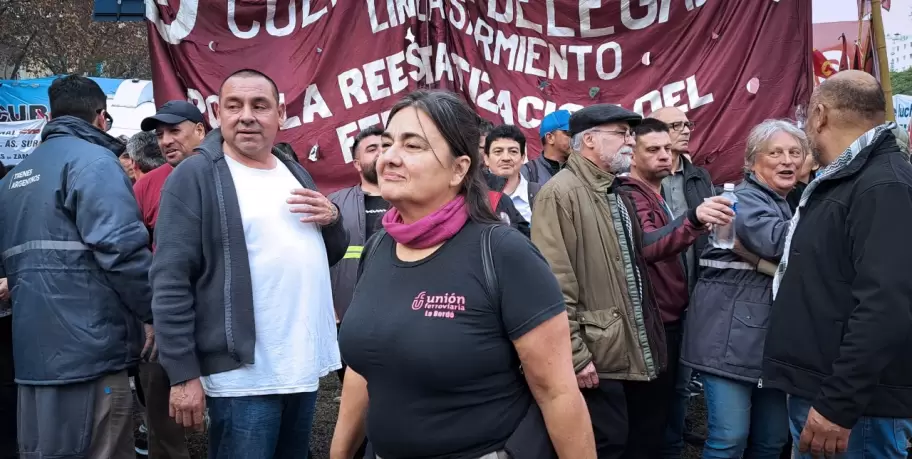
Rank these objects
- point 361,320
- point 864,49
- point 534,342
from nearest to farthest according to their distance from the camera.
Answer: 1. point 534,342
2. point 361,320
3. point 864,49

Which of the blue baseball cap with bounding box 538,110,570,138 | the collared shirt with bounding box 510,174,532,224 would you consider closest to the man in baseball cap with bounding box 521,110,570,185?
A: the blue baseball cap with bounding box 538,110,570,138

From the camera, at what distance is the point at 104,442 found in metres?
3.48

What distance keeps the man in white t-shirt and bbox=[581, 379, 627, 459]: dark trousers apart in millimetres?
1347

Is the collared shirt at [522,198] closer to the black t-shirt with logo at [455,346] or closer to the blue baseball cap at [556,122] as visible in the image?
the blue baseball cap at [556,122]

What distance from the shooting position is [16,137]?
14.1 meters

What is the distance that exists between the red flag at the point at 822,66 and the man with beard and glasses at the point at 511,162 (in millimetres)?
3250

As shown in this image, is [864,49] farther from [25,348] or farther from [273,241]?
[25,348]

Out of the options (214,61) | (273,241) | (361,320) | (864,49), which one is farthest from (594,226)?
(214,61)

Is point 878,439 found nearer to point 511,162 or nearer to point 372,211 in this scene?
point 511,162

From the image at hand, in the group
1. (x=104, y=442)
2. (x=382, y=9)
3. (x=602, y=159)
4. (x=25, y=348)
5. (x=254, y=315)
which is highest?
(x=382, y=9)

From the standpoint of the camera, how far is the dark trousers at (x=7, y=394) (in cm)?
451

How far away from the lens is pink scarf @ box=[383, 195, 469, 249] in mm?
2062

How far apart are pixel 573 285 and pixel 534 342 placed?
1.65 m

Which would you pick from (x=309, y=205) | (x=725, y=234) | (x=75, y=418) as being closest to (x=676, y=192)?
(x=725, y=234)
